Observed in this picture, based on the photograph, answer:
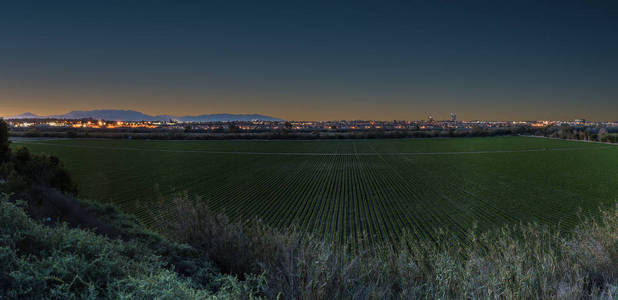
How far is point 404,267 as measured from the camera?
6422mm

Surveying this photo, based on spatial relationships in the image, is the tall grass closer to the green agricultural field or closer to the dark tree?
the green agricultural field

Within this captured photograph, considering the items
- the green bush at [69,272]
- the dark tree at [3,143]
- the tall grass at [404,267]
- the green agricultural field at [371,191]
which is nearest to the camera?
the green bush at [69,272]

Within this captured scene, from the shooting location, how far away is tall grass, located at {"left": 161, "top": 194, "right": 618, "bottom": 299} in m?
5.39

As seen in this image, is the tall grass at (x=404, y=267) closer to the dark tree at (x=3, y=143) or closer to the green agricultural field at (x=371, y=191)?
the green agricultural field at (x=371, y=191)

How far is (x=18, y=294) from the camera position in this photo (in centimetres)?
333

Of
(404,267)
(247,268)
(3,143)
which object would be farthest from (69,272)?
(3,143)

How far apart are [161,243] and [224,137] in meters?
94.5

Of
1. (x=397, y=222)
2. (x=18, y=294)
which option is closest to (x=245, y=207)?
(x=397, y=222)

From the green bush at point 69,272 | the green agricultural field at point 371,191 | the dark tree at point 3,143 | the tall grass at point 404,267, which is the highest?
the dark tree at point 3,143

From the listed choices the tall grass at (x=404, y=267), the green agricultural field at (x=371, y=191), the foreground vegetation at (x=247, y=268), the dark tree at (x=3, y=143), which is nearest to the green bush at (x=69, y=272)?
the foreground vegetation at (x=247, y=268)

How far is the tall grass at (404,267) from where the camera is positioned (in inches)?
212

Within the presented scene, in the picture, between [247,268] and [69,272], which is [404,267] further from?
[69,272]

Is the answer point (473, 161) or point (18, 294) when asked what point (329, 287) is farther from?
point (473, 161)

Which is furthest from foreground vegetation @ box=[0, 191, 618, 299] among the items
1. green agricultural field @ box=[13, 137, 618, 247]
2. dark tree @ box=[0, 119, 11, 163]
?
dark tree @ box=[0, 119, 11, 163]
